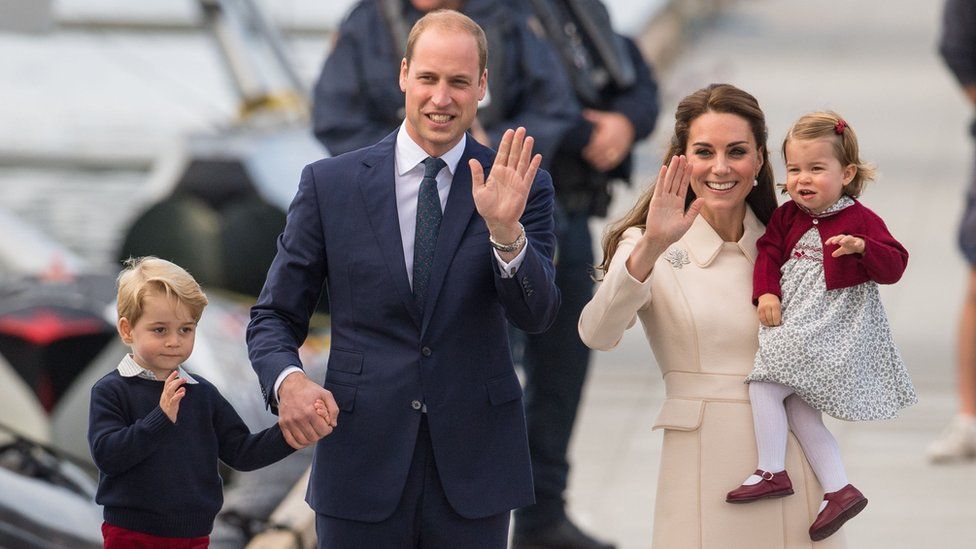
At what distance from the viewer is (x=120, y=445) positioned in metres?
3.66

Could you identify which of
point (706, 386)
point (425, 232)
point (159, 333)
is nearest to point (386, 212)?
point (425, 232)

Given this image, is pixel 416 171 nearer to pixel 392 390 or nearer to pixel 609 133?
pixel 392 390

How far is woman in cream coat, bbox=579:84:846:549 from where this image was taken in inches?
156

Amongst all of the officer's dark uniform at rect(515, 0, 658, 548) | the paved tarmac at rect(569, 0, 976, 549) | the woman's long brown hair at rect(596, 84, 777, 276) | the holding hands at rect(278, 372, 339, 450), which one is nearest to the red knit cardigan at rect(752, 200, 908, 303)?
the woman's long brown hair at rect(596, 84, 777, 276)

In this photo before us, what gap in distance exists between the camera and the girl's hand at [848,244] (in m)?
3.78

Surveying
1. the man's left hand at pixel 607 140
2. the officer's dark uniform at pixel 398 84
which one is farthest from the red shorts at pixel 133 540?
the man's left hand at pixel 607 140

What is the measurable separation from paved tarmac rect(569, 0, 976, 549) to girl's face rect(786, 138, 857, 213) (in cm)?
31

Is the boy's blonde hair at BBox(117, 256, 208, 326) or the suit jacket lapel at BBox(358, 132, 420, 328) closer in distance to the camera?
the boy's blonde hair at BBox(117, 256, 208, 326)

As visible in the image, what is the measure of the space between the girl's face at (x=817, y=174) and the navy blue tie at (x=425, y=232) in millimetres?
717

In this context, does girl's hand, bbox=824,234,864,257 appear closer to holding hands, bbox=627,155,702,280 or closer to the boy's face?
holding hands, bbox=627,155,702,280

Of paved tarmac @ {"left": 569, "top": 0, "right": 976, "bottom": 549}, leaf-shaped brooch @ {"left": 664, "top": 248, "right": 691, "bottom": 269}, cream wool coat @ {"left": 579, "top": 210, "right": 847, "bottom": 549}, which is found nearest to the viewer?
cream wool coat @ {"left": 579, "top": 210, "right": 847, "bottom": 549}

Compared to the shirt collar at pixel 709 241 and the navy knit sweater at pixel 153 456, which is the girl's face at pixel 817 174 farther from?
the navy knit sweater at pixel 153 456

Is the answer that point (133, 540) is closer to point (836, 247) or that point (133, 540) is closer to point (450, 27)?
point (450, 27)

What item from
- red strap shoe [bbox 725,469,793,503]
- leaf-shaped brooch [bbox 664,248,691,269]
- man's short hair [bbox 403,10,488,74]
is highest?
man's short hair [bbox 403,10,488,74]
